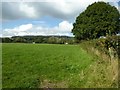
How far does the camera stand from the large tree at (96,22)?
206ft

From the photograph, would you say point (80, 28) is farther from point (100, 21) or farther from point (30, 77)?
point (30, 77)

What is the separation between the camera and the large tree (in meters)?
62.8

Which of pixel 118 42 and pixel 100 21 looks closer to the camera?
pixel 118 42

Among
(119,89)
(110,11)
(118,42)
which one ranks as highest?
(110,11)

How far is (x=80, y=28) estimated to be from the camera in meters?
65.0

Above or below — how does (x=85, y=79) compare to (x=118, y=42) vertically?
below

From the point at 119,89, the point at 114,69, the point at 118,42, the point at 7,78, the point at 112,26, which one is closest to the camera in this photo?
the point at 119,89

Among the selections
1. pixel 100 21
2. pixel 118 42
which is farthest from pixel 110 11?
pixel 118 42

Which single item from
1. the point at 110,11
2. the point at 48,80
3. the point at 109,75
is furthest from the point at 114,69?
the point at 110,11

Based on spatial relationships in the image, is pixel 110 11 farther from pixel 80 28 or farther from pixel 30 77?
pixel 30 77

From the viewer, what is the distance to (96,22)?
64.2 meters

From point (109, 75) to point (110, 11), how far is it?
187ft

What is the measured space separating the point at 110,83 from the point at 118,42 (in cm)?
275

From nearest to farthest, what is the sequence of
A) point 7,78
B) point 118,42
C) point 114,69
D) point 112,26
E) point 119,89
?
point 119,89
point 114,69
point 7,78
point 118,42
point 112,26
